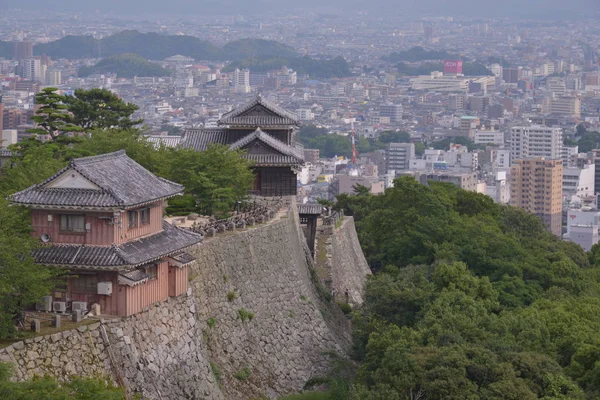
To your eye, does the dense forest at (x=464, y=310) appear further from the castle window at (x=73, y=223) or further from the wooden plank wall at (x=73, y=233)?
the castle window at (x=73, y=223)

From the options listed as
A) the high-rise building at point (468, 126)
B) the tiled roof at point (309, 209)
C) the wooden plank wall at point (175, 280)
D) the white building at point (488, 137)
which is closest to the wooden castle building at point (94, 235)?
the wooden plank wall at point (175, 280)

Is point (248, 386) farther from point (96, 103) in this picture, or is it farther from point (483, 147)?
point (483, 147)

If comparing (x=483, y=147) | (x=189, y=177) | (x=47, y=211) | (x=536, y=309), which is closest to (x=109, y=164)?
(x=47, y=211)

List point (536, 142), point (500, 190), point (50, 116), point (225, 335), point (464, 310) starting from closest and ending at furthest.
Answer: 1. point (225, 335)
2. point (464, 310)
3. point (50, 116)
4. point (500, 190)
5. point (536, 142)

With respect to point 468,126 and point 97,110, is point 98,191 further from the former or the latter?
point 468,126

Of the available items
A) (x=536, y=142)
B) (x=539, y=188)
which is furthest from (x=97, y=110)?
(x=536, y=142)

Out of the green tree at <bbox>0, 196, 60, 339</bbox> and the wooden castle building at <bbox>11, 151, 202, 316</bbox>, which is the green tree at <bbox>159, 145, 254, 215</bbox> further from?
the green tree at <bbox>0, 196, 60, 339</bbox>

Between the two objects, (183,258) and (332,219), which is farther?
(332,219)

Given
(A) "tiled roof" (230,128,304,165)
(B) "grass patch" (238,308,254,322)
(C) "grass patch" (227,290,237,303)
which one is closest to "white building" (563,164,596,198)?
(A) "tiled roof" (230,128,304,165)
